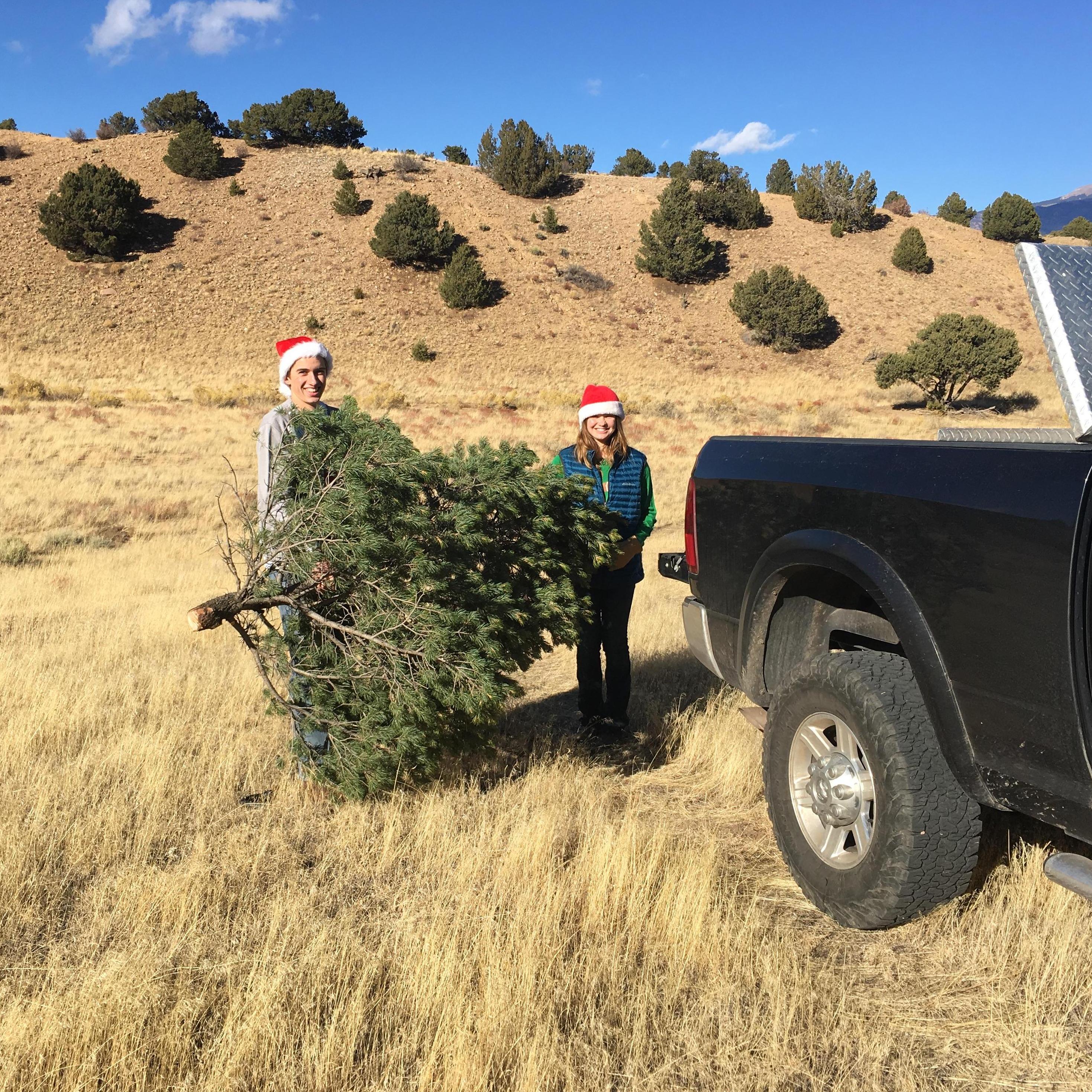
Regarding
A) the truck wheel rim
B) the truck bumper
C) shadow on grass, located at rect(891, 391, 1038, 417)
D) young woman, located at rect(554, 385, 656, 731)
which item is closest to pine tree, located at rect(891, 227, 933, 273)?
shadow on grass, located at rect(891, 391, 1038, 417)

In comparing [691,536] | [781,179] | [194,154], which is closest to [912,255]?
[781,179]

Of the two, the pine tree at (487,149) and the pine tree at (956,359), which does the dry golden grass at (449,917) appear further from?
the pine tree at (487,149)

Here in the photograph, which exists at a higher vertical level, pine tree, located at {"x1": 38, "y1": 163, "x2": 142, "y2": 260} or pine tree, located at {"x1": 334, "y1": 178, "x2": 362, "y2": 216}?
pine tree, located at {"x1": 334, "y1": 178, "x2": 362, "y2": 216}

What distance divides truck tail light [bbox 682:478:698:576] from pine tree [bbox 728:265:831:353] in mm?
41765

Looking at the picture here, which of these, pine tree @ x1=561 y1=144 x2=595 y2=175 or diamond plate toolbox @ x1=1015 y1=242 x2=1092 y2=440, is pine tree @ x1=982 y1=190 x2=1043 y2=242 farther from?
diamond plate toolbox @ x1=1015 y1=242 x2=1092 y2=440

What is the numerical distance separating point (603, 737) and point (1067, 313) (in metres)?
3.05

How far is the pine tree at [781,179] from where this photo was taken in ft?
210

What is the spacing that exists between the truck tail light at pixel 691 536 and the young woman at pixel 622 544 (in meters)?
0.33

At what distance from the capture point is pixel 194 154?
1923 inches

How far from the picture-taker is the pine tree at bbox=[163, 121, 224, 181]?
4884 cm

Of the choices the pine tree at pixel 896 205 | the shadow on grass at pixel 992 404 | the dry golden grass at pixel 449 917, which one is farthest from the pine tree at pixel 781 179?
the dry golden grass at pixel 449 917

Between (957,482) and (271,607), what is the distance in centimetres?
273

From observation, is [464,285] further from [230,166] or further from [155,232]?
[230,166]

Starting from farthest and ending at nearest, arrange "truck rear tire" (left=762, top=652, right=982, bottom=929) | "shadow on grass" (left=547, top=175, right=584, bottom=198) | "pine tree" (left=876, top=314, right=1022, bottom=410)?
"shadow on grass" (left=547, top=175, right=584, bottom=198) → "pine tree" (left=876, top=314, right=1022, bottom=410) → "truck rear tire" (left=762, top=652, right=982, bottom=929)
